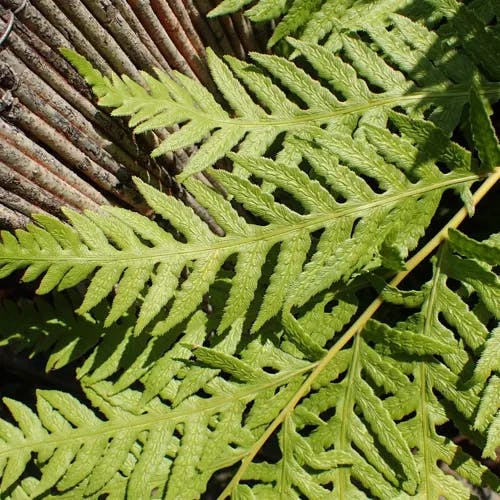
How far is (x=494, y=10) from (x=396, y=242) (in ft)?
2.65

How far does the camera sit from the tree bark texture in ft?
4.62

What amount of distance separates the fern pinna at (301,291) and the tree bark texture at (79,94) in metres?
0.09

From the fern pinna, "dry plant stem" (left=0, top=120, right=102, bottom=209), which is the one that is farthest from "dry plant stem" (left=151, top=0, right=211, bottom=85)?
"dry plant stem" (left=0, top=120, right=102, bottom=209)

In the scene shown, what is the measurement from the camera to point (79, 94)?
1.60 meters

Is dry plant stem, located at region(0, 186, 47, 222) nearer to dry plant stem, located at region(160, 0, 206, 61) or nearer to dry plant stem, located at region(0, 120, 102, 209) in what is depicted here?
dry plant stem, located at region(0, 120, 102, 209)

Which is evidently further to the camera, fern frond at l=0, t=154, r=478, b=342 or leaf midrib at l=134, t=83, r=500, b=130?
leaf midrib at l=134, t=83, r=500, b=130

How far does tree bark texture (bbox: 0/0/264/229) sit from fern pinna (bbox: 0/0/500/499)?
9cm

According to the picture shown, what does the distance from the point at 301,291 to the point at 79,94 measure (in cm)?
82

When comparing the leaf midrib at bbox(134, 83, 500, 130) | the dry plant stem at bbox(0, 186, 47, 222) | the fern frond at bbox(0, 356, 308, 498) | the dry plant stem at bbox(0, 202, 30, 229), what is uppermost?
the leaf midrib at bbox(134, 83, 500, 130)

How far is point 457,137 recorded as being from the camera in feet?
7.91

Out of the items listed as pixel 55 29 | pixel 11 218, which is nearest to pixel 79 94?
pixel 55 29

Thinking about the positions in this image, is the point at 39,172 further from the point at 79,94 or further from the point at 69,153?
the point at 79,94

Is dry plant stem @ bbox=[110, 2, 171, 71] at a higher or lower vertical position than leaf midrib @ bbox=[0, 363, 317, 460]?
higher

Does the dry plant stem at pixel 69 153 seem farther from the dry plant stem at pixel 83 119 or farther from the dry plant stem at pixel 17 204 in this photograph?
the dry plant stem at pixel 17 204
